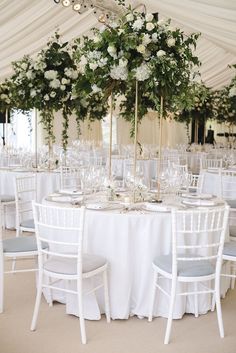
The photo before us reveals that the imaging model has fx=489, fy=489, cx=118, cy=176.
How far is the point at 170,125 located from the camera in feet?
72.3

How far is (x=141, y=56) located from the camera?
14.8 ft

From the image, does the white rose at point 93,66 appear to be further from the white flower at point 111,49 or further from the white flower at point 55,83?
the white flower at point 55,83

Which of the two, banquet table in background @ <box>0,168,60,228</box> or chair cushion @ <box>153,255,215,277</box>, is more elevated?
banquet table in background @ <box>0,168,60,228</box>

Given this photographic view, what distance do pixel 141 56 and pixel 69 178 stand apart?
268 centimetres

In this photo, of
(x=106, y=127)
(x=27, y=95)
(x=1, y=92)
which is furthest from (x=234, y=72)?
(x=27, y=95)

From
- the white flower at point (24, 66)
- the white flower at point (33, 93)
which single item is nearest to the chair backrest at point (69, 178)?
the white flower at point (33, 93)

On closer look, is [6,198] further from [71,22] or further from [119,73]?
[71,22]

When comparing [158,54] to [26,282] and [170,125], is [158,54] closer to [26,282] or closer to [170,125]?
[26,282]

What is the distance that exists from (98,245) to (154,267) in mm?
558

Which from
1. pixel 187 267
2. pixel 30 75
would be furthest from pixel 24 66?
pixel 187 267

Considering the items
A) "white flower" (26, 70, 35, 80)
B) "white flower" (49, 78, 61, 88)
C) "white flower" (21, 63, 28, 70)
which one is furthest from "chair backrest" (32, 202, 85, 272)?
"white flower" (21, 63, 28, 70)

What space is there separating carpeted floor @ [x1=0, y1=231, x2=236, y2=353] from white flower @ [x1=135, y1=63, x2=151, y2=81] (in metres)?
2.20

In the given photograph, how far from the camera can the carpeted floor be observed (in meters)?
A: 3.78

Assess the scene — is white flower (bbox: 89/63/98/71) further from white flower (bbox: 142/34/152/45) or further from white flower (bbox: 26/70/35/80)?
white flower (bbox: 26/70/35/80)
